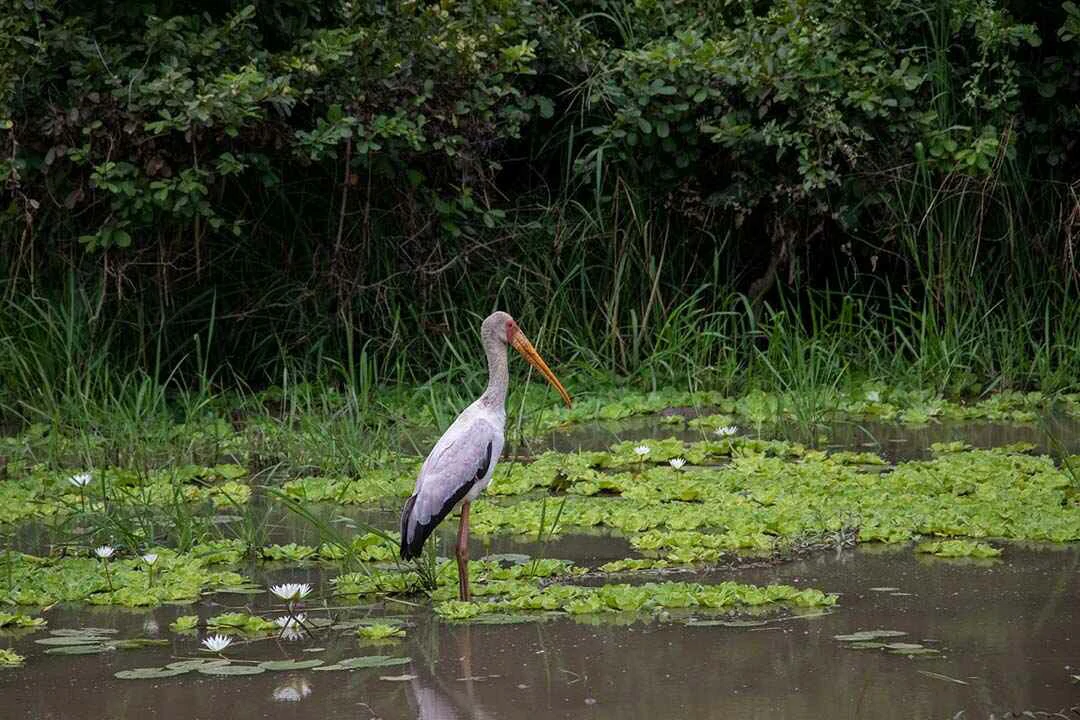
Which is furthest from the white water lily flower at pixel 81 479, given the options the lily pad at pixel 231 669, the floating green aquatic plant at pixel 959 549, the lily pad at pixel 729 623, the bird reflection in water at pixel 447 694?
the floating green aquatic plant at pixel 959 549

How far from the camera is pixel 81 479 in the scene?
266 inches

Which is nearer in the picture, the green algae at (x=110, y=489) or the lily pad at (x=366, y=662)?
the lily pad at (x=366, y=662)

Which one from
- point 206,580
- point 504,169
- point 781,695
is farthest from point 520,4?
point 781,695

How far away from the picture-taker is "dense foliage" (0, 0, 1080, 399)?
898 cm

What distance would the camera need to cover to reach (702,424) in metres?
8.50

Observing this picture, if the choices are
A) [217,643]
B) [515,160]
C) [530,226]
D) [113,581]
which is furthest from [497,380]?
[515,160]

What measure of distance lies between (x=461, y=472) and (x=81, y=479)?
6.42 feet

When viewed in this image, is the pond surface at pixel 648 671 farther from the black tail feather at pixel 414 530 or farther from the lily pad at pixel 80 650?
the black tail feather at pixel 414 530

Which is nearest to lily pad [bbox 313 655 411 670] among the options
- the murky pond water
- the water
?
the water

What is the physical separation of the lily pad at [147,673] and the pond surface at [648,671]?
36 mm

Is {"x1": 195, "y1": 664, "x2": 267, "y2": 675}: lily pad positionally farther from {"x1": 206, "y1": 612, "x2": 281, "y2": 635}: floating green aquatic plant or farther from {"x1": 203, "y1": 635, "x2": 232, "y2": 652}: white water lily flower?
{"x1": 206, "y1": 612, "x2": 281, "y2": 635}: floating green aquatic plant

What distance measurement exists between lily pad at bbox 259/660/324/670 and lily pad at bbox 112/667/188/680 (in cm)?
25

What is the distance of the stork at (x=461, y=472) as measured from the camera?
5.59 metres

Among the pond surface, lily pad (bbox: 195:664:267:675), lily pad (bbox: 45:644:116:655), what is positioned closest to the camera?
the pond surface
